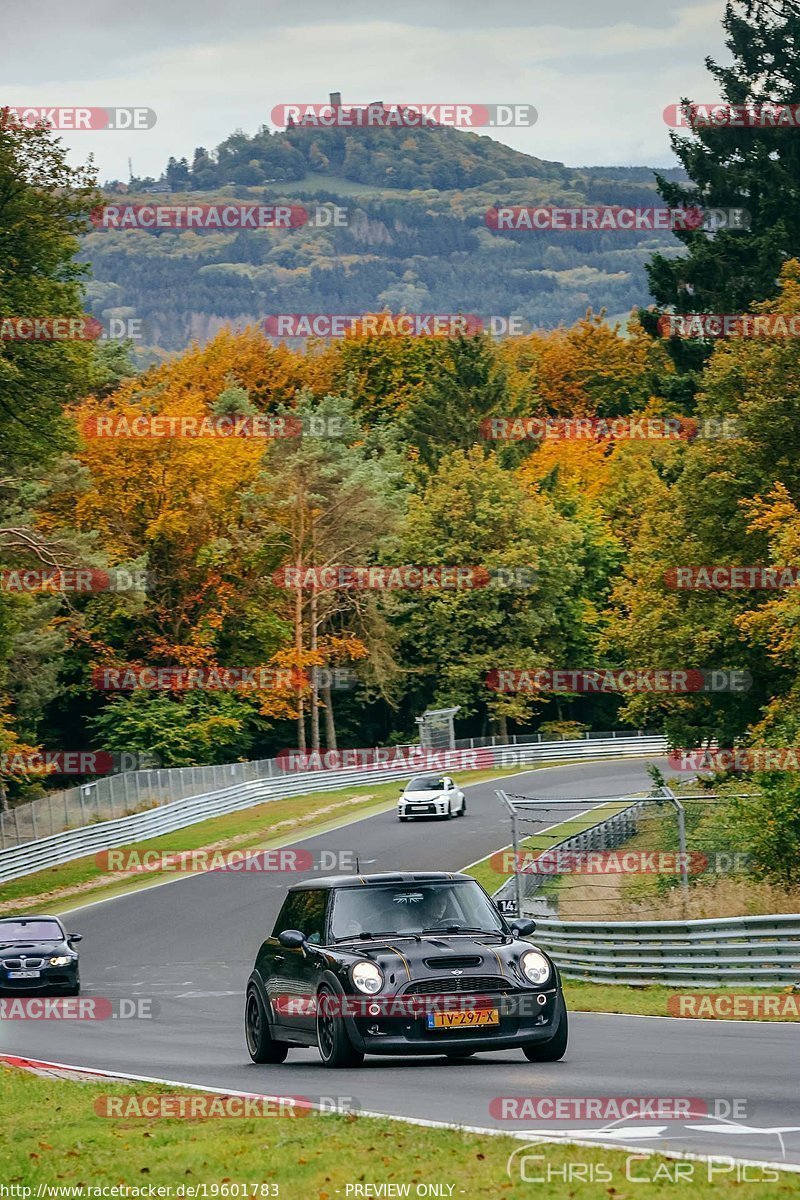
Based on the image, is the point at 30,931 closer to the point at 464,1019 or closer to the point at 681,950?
the point at 681,950

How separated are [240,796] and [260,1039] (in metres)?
48.6

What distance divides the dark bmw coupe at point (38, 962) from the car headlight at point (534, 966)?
14.2m

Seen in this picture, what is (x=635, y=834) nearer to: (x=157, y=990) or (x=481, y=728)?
(x=157, y=990)

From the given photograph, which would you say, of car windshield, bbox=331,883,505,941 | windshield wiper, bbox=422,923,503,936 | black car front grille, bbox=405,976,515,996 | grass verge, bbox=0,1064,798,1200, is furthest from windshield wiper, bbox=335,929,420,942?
grass verge, bbox=0,1064,798,1200

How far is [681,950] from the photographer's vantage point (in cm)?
2305

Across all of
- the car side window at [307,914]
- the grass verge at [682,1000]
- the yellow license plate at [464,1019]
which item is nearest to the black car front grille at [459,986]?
the yellow license plate at [464,1019]

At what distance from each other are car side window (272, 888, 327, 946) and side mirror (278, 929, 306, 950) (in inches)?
4.9

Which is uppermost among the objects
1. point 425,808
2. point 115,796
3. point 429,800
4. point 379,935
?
point 379,935

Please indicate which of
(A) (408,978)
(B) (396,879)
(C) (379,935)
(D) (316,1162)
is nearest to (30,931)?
(B) (396,879)

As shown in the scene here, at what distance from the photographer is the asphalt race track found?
389 inches

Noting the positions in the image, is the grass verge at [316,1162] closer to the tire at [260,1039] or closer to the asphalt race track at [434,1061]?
the asphalt race track at [434,1061]

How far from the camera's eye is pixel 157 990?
1120 inches

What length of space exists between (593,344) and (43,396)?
74.1m

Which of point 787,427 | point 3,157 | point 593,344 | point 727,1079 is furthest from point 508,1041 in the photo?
point 593,344
